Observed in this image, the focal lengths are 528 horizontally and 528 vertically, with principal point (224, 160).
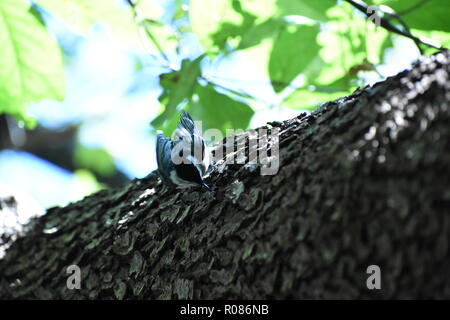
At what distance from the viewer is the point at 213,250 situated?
2.71 feet

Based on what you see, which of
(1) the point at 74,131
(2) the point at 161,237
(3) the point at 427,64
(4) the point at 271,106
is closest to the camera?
(3) the point at 427,64

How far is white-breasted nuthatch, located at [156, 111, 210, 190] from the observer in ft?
2.89

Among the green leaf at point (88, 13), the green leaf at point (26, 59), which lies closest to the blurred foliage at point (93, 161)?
the green leaf at point (26, 59)

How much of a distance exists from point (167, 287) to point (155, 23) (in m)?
0.72

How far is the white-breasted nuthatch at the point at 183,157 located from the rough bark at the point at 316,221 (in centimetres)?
5

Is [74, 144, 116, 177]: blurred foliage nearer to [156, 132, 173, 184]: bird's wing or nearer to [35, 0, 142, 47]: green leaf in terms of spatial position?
[35, 0, 142, 47]: green leaf

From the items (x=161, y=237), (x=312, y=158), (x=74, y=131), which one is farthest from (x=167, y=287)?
(x=74, y=131)

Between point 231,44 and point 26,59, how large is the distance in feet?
1.57

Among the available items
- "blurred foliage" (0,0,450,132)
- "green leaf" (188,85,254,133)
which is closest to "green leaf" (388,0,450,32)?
"blurred foliage" (0,0,450,132)

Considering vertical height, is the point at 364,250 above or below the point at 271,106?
below

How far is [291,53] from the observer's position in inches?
47.6

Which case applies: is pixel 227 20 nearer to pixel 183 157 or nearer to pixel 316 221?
pixel 183 157

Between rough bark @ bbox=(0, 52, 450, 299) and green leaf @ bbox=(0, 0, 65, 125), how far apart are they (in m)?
0.42

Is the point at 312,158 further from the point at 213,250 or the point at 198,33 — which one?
the point at 198,33
